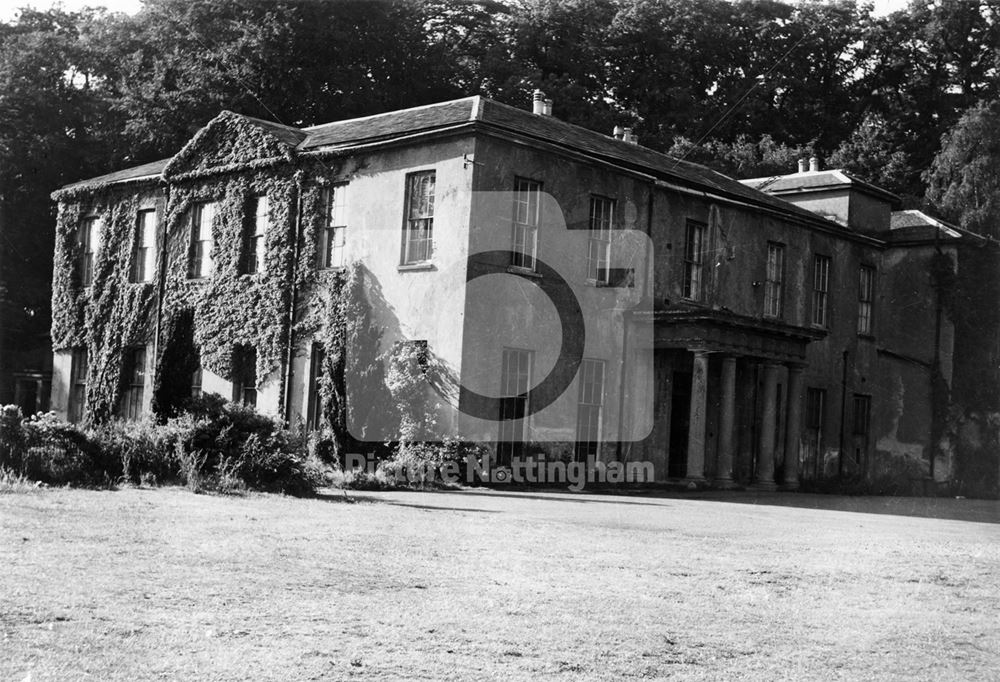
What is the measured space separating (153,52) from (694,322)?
2922 cm

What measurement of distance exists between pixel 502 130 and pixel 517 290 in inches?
135

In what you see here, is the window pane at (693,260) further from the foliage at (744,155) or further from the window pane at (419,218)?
the foliage at (744,155)

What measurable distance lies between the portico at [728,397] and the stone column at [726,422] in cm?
2

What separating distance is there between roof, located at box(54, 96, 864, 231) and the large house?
12 cm

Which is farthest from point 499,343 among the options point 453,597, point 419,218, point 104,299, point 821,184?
point 821,184

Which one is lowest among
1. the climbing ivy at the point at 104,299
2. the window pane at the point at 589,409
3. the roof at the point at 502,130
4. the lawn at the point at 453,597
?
the lawn at the point at 453,597

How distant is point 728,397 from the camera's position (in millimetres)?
28859

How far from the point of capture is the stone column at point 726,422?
28.9 meters

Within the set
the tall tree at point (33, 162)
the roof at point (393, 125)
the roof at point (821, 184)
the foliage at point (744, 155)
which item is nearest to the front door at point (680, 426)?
the roof at point (393, 125)

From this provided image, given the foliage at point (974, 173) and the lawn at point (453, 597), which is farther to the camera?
the foliage at point (974, 173)

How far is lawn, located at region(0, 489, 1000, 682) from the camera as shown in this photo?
285 inches

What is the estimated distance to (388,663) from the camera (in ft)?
23.5

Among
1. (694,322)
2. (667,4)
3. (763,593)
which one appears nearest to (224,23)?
(667,4)

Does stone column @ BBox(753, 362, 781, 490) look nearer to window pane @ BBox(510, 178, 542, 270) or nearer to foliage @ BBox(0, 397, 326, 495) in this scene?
window pane @ BBox(510, 178, 542, 270)
